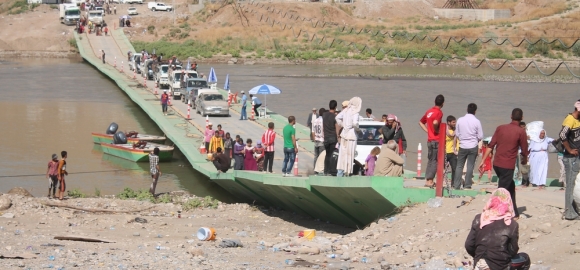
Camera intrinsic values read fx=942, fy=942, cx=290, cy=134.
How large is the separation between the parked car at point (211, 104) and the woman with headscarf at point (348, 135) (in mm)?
21074

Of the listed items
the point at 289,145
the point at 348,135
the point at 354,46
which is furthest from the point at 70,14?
the point at 348,135

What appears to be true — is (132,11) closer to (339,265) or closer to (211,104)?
(211,104)

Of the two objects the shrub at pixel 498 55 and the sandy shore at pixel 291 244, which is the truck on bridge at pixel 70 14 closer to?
the shrub at pixel 498 55

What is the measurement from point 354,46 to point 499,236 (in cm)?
7260

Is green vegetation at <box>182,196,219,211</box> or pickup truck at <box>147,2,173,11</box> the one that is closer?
green vegetation at <box>182,196,219,211</box>

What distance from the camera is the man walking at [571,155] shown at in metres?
12.7

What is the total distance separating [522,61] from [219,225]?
199ft

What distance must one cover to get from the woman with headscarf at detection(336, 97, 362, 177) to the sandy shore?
1.43m

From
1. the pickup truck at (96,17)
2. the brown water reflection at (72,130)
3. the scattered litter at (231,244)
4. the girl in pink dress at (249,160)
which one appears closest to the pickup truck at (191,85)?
the brown water reflection at (72,130)

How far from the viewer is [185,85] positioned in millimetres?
43469

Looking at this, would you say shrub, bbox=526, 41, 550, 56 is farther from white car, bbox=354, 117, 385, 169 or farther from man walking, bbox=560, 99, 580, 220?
Result: man walking, bbox=560, 99, 580, 220

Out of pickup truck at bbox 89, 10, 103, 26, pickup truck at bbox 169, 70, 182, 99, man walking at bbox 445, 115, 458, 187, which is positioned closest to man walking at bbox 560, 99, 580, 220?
man walking at bbox 445, 115, 458, 187

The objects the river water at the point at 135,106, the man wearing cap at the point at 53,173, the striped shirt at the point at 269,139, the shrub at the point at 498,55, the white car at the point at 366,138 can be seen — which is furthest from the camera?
the shrub at the point at 498,55

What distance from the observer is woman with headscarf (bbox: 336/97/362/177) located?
619 inches
